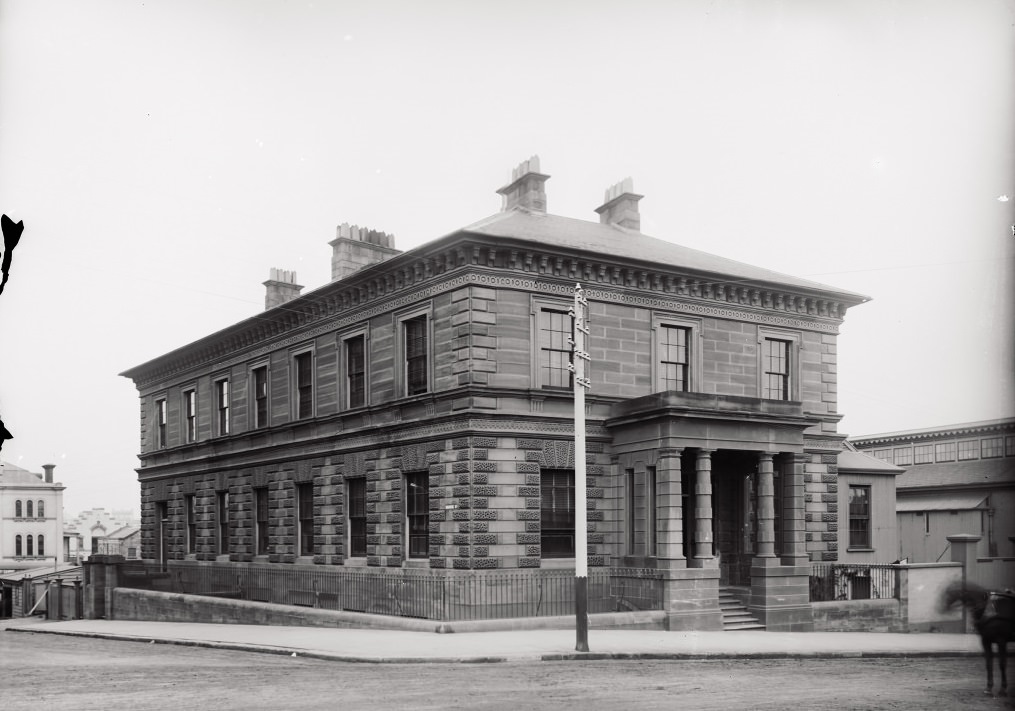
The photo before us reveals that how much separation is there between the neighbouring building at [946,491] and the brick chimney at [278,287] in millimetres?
25074

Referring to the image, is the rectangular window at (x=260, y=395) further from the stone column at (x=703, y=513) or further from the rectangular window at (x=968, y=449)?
the rectangular window at (x=968, y=449)

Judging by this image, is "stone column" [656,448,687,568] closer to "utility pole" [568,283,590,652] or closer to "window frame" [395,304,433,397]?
"utility pole" [568,283,590,652]

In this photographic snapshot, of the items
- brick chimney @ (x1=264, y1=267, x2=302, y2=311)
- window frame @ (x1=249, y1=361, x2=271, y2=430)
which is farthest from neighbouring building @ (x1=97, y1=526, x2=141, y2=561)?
window frame @ (x1=249, y1=361, x2=271, y2=430)

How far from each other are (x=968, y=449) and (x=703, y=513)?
2537 centimetres

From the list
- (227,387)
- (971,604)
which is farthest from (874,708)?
(227,387)

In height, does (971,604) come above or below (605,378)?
below

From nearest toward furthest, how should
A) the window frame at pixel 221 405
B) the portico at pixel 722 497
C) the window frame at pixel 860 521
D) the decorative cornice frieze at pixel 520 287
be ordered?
the portico at pixel 722 497
the decorative cornice frieze at pixel 520 287
the window frame at pixel 860 521
the window frame at pixel 221 405

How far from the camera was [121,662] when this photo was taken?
1803 centimetres

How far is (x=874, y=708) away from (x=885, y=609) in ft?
49.4

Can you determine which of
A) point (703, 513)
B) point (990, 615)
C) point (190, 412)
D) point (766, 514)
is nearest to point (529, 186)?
point (703, 513)

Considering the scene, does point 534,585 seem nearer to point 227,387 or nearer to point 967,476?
point 227,387

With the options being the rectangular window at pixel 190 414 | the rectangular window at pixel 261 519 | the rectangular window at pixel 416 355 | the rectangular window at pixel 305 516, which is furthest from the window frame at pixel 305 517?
the rectangular window at pixel 190 414

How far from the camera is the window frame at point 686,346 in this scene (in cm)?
2661

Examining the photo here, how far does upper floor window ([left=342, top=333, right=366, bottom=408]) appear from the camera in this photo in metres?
28.4
